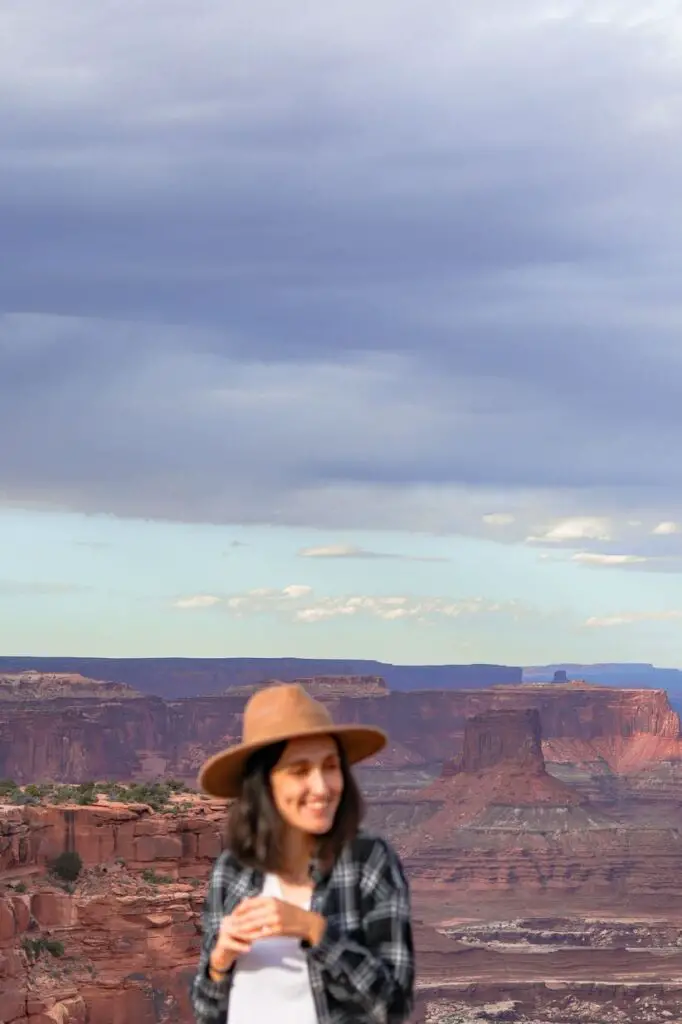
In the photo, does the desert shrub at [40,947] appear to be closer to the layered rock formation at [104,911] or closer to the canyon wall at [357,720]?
the layered rock formation at [104,911]

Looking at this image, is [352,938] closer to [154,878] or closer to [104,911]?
[104,911]

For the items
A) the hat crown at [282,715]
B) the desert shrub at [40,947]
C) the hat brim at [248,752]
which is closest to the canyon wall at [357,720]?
the desert shrub at [40,947]

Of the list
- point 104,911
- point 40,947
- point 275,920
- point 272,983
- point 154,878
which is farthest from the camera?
point 154,878

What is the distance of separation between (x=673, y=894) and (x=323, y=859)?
115 m

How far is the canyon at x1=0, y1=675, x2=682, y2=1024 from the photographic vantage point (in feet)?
109

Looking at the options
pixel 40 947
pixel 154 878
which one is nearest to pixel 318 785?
pixel 40 947

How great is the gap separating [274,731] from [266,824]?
325 millimetres

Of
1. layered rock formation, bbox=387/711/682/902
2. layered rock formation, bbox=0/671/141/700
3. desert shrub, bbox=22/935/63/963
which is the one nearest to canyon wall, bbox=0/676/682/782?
layered rock formation, bbox=0/671/141/700

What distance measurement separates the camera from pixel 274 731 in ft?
22.5

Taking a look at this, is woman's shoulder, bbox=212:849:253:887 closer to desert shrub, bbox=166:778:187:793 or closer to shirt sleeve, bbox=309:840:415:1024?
shirt sleeve, bbox=309:840:415:1024

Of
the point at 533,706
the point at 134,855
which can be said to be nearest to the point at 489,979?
the point at 134,855

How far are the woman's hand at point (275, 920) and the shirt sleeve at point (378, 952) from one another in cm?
7

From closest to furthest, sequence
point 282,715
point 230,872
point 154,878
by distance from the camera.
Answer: point 282,715, point 230,872, point 154,878

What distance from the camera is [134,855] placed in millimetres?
35000
